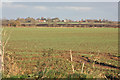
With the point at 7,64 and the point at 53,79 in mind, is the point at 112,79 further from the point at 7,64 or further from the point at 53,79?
the point at 7,64

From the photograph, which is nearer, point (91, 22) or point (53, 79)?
point (53, 79)

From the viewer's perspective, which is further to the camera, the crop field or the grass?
the grass

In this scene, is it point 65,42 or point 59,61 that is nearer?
point 59,61

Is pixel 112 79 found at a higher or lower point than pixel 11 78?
lower

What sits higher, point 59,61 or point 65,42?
point 65,42

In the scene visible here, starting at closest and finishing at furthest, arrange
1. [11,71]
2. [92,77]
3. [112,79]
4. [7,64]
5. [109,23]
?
[92,77], [11,71], [7,64], [112,79], [109,23]

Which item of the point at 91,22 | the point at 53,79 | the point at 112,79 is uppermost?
the point at 91,22

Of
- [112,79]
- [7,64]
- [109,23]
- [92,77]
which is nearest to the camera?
[92,77]

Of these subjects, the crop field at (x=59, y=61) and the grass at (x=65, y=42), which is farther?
the grass at (x=65, y=42)

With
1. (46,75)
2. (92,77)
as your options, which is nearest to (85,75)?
(92,77)

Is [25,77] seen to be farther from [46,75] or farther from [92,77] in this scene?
[92,77]

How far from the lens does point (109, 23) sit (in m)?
→ 101

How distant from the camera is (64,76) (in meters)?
5.38

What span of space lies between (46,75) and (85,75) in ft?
3.62
